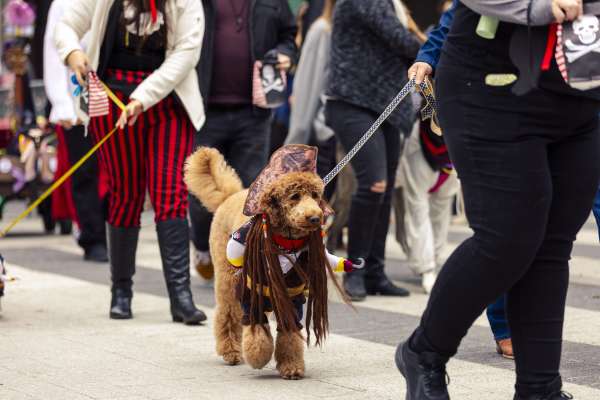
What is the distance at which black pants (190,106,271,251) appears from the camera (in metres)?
7.28

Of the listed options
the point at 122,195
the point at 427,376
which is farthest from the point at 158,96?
the point at 427,376

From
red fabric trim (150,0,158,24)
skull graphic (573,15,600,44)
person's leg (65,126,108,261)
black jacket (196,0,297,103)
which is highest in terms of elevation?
skull graphic (573,15,600,44)

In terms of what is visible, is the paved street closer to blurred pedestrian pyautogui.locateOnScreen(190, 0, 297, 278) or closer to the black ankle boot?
the black ankle boot

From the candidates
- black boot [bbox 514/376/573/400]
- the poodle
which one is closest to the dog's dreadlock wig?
the poodle

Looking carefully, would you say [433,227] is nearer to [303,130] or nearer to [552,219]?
[303,130]

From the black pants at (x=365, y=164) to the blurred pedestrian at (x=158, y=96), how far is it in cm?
110

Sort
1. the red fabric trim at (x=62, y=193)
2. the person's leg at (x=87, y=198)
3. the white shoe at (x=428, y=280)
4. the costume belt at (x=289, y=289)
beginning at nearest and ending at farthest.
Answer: the costume belt at (x=289, y=289)
the white shoe at (x=428, y=280)
the person's leg at (x=87, y=198)
the red fabric trim at (x=62, y=193)

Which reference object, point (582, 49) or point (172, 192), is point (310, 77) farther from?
point (582, 49)

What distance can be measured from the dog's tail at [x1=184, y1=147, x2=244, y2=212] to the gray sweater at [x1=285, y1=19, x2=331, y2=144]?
2.27 metres

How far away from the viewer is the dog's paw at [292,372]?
470 centimetres

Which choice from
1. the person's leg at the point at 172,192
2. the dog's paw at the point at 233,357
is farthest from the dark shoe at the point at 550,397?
the person's leg at the point at 172,192

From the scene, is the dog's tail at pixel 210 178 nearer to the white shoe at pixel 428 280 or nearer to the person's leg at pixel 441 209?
the white shoe at pixel 428 280

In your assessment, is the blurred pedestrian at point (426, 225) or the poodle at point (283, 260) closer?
the blurred pedestrian at point (426, 225)

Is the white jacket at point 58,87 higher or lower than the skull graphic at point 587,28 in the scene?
lower
